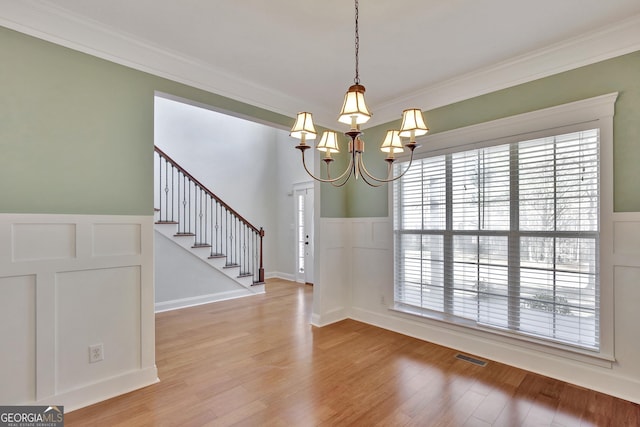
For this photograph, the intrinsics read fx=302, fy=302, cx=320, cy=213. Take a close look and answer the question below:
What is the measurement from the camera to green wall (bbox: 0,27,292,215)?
2045mm

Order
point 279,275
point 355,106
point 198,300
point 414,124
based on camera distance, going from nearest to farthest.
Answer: point 355,106 < point 414,124 < point 198,300 < point 279,275

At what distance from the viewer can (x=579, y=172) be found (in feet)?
8.27

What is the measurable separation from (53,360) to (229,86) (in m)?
2.70

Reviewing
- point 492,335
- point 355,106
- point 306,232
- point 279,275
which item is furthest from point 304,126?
point 279,275

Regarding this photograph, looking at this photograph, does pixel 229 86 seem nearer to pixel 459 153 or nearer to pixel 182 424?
pixel 459 153

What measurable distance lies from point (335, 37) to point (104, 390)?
10.8 ft

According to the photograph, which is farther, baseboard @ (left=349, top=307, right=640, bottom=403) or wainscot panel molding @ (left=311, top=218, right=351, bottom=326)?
wainscot panel molding @ (left=311, top=218, right=351, bottom=326)

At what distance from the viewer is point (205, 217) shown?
6066mm

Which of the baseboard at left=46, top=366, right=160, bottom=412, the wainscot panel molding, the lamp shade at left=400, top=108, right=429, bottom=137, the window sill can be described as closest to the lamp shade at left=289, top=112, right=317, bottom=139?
the lamp shade at left=400, top=108, right=429, bottom=137

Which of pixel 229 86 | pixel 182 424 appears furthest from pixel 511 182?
pixel 182 424

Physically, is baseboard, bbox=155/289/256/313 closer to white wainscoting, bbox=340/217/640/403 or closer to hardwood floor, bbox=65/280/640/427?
hardwood floor, bbox=65/280/640/427

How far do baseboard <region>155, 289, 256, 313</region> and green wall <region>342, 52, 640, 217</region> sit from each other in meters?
4.27

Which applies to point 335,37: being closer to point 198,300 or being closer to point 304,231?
point 198,300

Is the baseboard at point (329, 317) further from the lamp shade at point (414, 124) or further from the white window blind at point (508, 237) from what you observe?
the lamp shade at point (414, 124)
